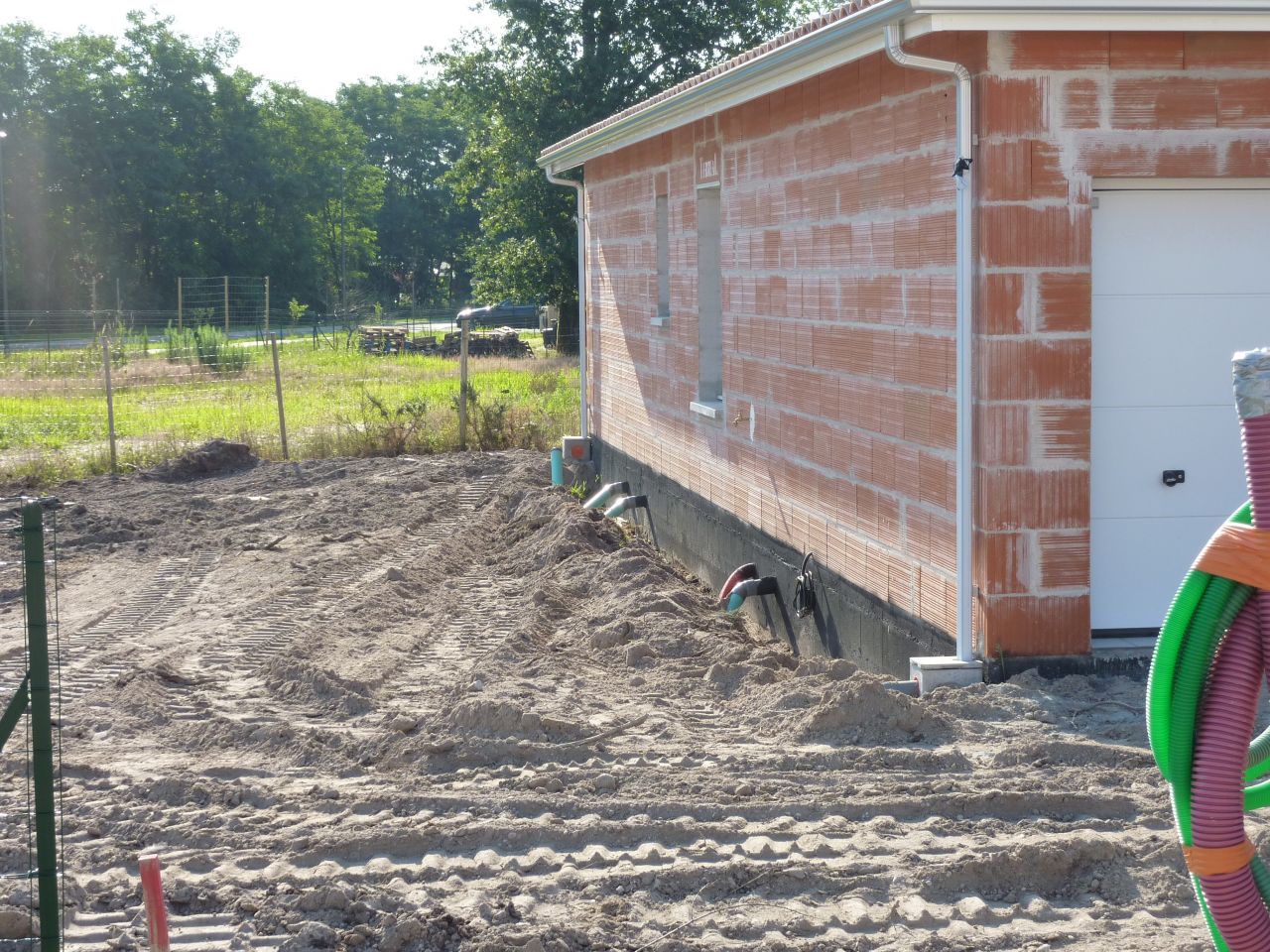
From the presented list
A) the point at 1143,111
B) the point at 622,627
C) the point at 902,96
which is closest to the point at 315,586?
the point at 622,627

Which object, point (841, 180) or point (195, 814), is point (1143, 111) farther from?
point (195, 814)

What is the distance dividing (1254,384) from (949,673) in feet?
12.8

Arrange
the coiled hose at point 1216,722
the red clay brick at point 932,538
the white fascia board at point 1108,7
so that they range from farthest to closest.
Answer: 1. the red clay brick at point 932,538
2. the white fascia board at point 1108,7
3. the coiled hose at point 1216,722

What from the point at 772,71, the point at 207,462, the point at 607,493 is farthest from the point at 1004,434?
the point at 207,462

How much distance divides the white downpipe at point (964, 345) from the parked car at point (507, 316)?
1902 inches

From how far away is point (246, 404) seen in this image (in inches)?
998

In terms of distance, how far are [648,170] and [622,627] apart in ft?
18.6

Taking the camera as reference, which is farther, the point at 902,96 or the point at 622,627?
the point at 622,627

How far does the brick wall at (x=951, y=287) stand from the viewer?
274 inches

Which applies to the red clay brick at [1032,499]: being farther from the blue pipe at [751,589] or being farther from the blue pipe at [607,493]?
the blue pipe at [607,493]

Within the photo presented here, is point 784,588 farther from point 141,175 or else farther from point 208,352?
point 141,175

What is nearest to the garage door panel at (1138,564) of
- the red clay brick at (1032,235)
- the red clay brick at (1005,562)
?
the red clay brick at (1005,562)

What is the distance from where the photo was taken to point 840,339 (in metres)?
8.85

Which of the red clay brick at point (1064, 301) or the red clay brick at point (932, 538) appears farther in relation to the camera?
the red clay brick at point (932, 538)
